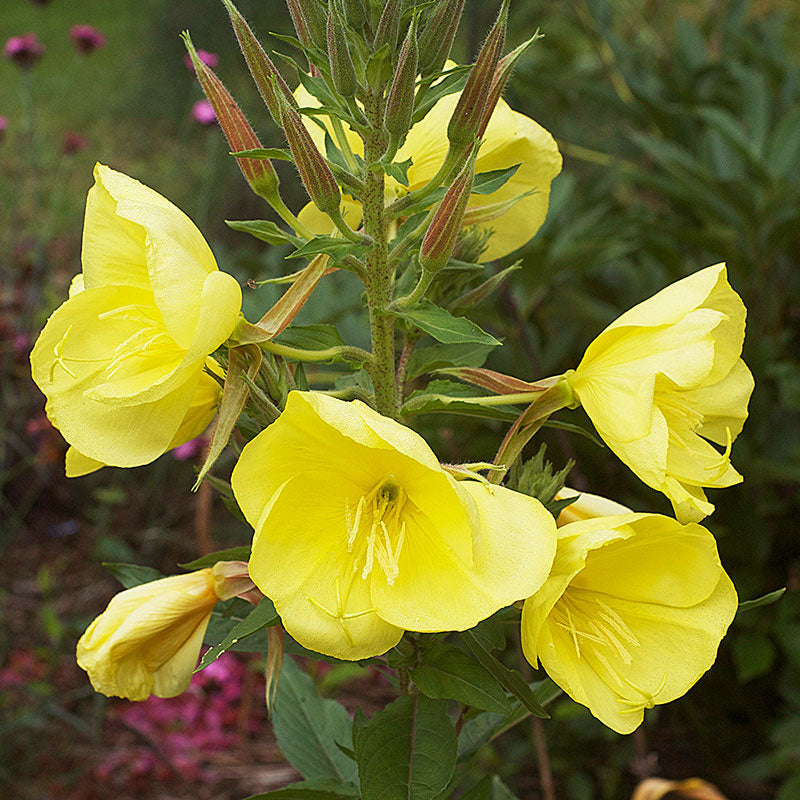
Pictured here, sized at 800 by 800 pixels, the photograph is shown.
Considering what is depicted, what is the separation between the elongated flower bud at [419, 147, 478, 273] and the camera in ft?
2.72

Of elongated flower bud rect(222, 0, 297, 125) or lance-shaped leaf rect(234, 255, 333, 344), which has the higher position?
elongated flower bud rect(222, 0, 297, 125)

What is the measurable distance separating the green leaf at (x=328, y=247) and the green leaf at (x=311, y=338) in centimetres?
10

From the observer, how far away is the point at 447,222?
0.84 metres

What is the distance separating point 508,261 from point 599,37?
1242 millimetres

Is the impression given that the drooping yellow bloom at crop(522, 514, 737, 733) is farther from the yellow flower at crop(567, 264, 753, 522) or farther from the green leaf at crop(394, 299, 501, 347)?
the green leaf at crop(394, 299, 501, 347)

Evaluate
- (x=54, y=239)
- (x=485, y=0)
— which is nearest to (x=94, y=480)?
(x=54, y=239)

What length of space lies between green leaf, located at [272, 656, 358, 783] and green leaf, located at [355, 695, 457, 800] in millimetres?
361

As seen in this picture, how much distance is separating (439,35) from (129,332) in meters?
0.46

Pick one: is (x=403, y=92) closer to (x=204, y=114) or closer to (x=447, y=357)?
(x=447, y=357)

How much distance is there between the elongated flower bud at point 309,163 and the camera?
0.85m

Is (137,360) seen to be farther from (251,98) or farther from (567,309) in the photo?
(251,98)

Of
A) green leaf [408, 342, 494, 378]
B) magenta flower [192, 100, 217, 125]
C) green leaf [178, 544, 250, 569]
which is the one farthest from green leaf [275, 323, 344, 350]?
magenta flower [192, 100, 217, 125]

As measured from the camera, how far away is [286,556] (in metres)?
0.80

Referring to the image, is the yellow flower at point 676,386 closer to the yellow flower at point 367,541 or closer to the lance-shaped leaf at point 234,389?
the yellow flower at point 367,541
